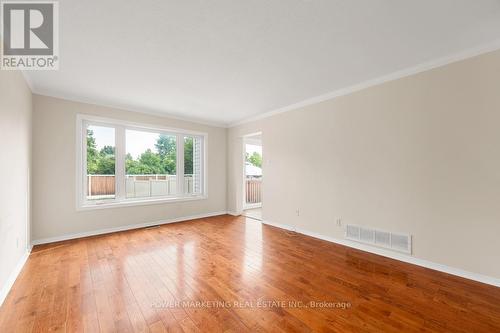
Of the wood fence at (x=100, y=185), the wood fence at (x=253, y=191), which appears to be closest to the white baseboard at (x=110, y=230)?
the wood fence at (x=100, y=185)

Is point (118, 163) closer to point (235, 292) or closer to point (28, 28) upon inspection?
point (28, 28)

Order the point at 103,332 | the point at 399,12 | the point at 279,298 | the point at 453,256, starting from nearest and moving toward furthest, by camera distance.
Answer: the point at 103,332, the point at 399,12, the point at 279,298, the point at 453,256

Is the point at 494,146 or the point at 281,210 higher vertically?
the point at 494,146

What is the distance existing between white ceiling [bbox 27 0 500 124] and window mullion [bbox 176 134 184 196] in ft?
5.81

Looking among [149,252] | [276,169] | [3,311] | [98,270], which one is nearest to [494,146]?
Result: [276,169]

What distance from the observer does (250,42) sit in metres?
2.18

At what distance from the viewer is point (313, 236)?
3838 mm

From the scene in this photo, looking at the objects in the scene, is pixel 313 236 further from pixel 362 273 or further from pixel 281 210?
pixel 362 273

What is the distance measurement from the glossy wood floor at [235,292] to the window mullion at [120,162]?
48.6 inches

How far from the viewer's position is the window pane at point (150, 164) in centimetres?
445

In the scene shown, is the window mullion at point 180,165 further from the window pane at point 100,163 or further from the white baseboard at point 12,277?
the white baseboard at point 12,277

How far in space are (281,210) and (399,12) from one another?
3.54m

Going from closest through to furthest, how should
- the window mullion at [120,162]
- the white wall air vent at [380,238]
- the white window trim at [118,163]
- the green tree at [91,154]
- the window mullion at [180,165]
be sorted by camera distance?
the white wall air vent at [380,238]
the white window trim at [118,163]
the green tree at [91,154]
the window mullion at [120,162]
the window mullion at [180,165]

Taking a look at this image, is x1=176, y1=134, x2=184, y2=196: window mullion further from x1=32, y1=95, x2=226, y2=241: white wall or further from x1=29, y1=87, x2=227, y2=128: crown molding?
x1=32, y1=95, x2=226, y2=241: white wall
